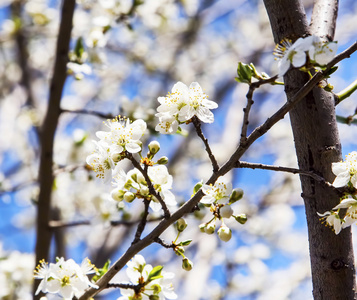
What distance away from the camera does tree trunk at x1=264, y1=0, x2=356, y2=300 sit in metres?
1.02

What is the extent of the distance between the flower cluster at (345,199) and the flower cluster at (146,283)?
1.45ft

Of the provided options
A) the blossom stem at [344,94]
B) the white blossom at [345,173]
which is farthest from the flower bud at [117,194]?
the blossom stem at [344,94]

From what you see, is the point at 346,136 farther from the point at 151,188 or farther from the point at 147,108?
the point at 151,188

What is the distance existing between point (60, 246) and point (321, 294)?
1.97 meters

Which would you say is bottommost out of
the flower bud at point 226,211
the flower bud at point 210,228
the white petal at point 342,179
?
the flower bud at point 210,228

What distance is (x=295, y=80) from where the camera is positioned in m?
1.05

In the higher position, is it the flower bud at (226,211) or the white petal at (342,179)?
the white petal at (342,179)

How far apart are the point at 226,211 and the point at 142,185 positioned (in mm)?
225

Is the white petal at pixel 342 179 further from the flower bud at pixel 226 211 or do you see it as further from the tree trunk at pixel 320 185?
the flower bud at pixel 226 211

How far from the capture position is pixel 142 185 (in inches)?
42.6

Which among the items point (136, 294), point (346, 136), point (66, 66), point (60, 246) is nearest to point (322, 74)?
point (136, 294)

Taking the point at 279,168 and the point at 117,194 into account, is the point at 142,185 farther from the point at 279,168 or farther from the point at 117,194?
the point at 279,168

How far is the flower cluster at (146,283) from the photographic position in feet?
3.61

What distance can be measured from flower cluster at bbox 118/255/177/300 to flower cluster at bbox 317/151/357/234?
1.45ft
